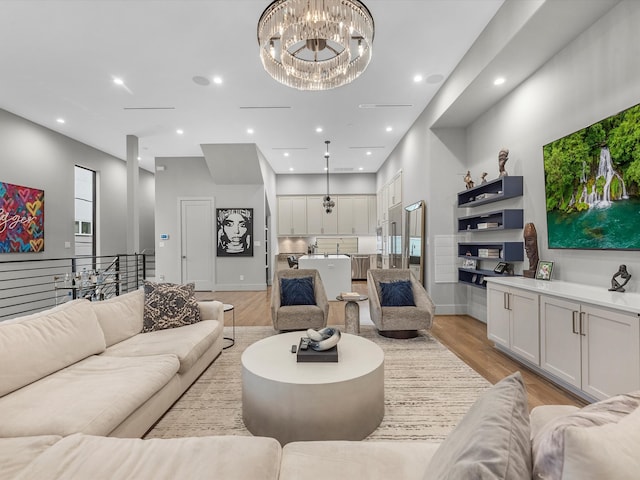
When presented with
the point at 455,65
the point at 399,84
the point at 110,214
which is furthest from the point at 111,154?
the point at 455,65

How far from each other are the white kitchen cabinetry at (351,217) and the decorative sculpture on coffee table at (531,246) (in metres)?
6.16

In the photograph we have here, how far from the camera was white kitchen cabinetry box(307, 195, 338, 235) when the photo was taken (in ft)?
31.0

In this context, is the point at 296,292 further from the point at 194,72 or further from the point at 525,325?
the point at 194,72

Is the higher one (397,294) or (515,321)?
(397,294)

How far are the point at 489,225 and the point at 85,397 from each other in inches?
168

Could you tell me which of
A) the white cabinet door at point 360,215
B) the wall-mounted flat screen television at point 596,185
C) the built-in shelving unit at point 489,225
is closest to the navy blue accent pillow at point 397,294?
the built-in shelving unit at point 489,225

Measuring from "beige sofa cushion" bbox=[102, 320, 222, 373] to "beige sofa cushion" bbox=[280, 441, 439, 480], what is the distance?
147 cm

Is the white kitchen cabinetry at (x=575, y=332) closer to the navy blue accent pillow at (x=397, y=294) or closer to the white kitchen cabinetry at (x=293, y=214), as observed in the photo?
the navy blue accent pillow at (x=397, y=294)

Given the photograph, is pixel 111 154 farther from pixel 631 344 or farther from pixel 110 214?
pixel 631 344

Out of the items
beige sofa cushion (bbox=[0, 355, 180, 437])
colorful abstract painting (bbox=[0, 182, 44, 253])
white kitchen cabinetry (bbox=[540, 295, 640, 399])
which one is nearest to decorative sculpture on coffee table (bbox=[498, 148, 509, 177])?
white kitchen cabinetry (bbox=[540, 295, 640, 399])

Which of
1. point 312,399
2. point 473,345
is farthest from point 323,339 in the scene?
point 473,345

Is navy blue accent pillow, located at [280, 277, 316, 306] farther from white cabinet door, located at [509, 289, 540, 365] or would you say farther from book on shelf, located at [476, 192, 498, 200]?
book on shelf, located at [476, 192, 498, 200]

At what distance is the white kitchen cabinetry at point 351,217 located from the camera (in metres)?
9.48

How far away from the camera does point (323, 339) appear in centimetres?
233
